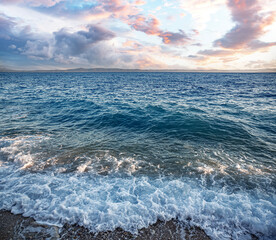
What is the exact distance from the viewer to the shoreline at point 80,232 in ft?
16.5

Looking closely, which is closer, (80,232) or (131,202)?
(80,232)

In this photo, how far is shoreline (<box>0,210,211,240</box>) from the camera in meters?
5.02

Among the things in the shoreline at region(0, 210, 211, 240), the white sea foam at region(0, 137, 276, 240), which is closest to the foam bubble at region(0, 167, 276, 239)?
the white sea foam at region(0, 137, 276, 240)

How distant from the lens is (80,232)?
17.0 feet

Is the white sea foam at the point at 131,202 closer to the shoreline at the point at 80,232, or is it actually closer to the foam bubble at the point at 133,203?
the foam bubble at the point at 133,203

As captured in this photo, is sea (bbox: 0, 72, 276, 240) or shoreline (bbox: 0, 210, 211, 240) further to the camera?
sea (bbox: 0, 72, 276, 240)

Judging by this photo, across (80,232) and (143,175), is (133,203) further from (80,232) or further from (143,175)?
(80,232)

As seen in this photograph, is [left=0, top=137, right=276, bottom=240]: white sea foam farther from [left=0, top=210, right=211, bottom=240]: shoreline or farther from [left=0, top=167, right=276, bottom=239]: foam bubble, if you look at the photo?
[left=0, top=210, right=211, bottom=240]: shoreline

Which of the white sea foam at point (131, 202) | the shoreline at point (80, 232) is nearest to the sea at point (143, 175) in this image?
the white sea foam at point (131, 202)

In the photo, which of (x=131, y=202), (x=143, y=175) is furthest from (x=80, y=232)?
(x=143, y=175)

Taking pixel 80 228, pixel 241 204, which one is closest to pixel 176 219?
pixel 241 204

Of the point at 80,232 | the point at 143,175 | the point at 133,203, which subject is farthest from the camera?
the point at 143,175

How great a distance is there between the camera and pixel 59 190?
276 inches

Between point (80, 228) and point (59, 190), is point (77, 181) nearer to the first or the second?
point (59, 190)
